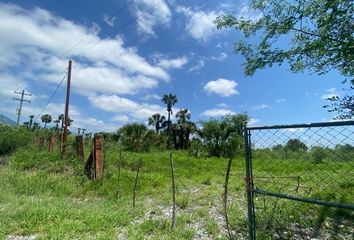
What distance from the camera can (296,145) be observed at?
3.88 meters

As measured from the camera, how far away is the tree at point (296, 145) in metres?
3.74

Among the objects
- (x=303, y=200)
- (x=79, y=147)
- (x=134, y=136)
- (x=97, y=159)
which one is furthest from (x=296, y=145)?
(x=134, y=136)

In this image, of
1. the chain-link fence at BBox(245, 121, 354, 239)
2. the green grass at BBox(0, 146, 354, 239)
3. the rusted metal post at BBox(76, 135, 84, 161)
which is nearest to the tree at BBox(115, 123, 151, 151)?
the rusted metal post at BBox(76, 135, 84, 161)

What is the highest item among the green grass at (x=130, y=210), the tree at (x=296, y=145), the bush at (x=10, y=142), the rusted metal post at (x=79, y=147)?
the bush at (x=10, y=142)

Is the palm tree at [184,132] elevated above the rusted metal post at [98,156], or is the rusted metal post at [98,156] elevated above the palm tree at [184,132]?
the palm tree at [184,132]

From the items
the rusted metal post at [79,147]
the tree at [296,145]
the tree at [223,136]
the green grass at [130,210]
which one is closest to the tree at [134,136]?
the tree at [223,136]

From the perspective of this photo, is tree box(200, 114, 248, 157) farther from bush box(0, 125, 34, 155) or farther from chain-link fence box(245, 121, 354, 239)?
chain-link fence box(245, 121, 354, 239)

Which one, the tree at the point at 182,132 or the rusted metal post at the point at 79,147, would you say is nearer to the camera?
the rusted metal post at the point at 79,147

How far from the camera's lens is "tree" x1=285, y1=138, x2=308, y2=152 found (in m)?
3.74

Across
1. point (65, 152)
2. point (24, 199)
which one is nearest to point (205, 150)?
point (65, 152)

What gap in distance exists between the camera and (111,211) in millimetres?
7211

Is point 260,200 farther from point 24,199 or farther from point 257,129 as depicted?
point 24,199

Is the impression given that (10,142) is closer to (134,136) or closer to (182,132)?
(134,136)

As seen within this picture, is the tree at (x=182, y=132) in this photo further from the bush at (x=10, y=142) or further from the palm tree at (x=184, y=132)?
the bush at (x=10, y=142)
